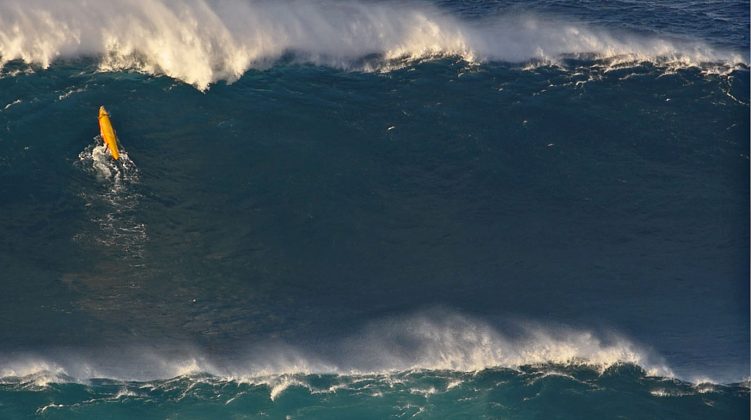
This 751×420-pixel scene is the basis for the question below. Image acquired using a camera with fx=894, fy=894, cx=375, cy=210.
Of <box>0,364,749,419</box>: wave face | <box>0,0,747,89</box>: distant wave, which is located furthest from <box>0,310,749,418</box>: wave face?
<box>0,0,747,89</box>: distant wave

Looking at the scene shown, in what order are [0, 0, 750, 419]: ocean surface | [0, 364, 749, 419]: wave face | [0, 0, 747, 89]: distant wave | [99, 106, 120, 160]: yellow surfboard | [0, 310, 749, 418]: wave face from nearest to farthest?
1. [0, 364, 749, 419]: wave face
2. [0, 310, 749, 418]: wave face
3. [0, 0, 750, 419]: ocean surface
4. [99, 106, 120, 160]: yellow surfboard
5. [0, 0, 747, 89]: distant wave

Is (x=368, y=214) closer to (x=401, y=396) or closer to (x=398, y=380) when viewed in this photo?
(x=398, y=380)

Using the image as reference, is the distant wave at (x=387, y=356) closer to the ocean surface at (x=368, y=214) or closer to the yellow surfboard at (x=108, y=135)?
the ocean surface at (x=368, y=214)

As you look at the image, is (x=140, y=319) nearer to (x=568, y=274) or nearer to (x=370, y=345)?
(x=370, y=345)

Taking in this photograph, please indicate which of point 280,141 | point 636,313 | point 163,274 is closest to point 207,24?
point 280,141

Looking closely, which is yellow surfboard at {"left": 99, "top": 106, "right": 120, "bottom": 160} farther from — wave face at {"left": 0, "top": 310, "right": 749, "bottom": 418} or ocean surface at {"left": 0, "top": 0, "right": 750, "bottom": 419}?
wave face at {"left": 0, "top": 310, "right": 749, "bottom": 418}

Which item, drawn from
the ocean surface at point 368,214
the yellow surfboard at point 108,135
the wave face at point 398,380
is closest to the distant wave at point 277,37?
the ocean surface at point 368,214

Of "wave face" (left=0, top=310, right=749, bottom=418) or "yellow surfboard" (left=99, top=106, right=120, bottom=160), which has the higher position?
"yellow surfboard" (left=99, top=106, right=120, bottom=160)
